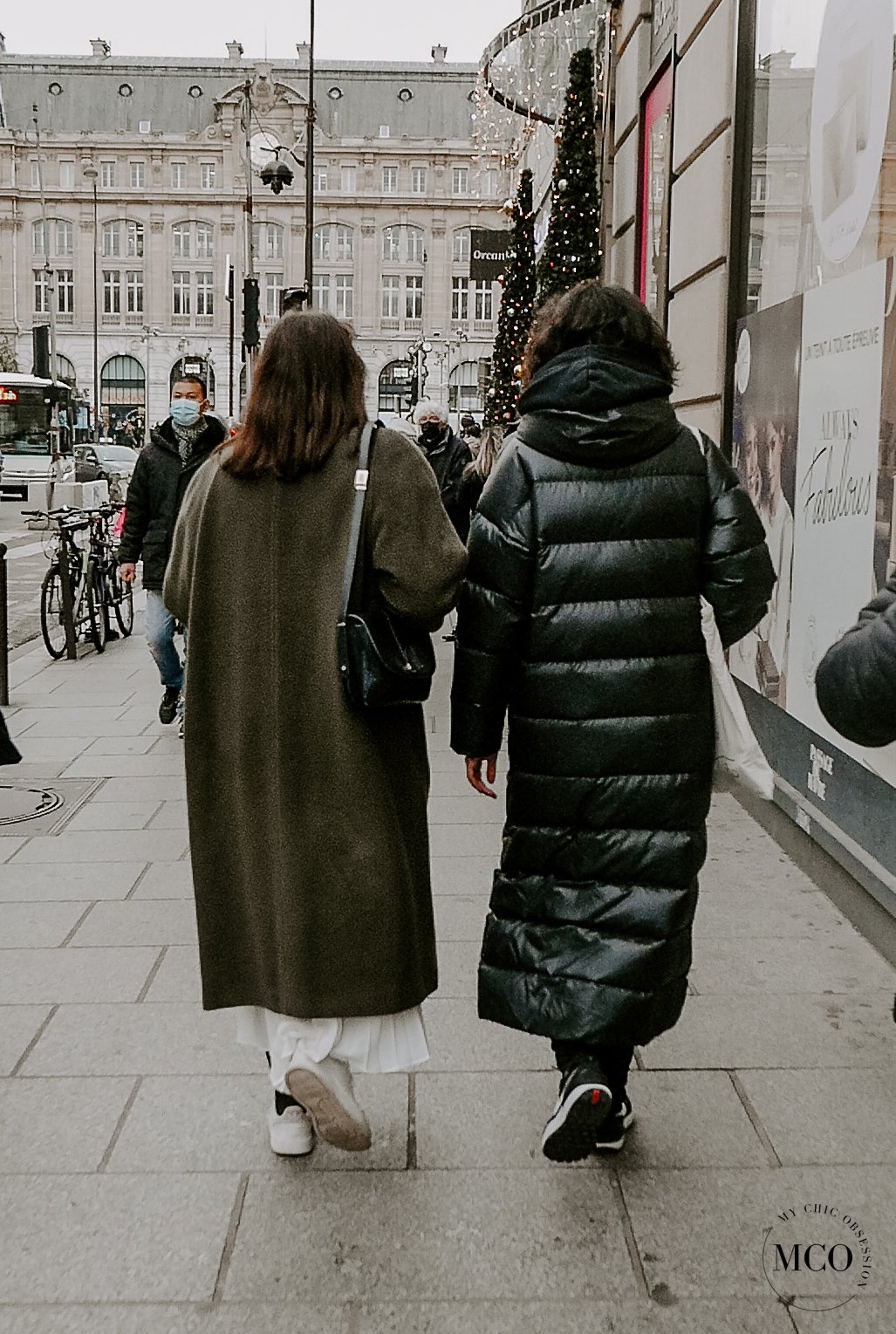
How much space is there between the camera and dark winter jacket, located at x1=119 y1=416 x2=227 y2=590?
334 inches

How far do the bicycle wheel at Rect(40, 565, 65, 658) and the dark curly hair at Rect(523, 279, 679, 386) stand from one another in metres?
8.74

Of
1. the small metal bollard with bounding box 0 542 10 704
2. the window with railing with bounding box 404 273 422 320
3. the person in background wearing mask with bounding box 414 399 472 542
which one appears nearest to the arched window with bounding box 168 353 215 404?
the window with railing with bounding box 404 273 422 320

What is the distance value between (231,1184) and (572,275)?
9.91 m

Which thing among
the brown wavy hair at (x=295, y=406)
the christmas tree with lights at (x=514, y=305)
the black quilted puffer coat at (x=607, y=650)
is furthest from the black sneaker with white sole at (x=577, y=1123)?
the christmas tree with lights at (x=514, y=305)

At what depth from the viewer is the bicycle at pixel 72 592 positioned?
11.6 m

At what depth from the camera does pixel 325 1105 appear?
123 inches

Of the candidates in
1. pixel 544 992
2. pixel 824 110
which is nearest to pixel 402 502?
pixel 544 992

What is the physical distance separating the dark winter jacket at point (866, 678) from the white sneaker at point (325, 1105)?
1676mm

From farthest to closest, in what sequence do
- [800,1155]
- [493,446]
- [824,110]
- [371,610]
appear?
1. [493,446]
2. [824,110]
3. [800,1155]
4. [371,610]

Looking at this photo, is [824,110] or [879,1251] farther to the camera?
[824,110]

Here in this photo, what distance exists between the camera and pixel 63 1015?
4230 mm

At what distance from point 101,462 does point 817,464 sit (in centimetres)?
4251

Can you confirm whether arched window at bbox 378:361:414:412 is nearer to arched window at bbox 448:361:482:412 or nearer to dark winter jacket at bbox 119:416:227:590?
arched window at bbox 448:361:482:412

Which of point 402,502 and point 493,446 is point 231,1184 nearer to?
point 402,502
